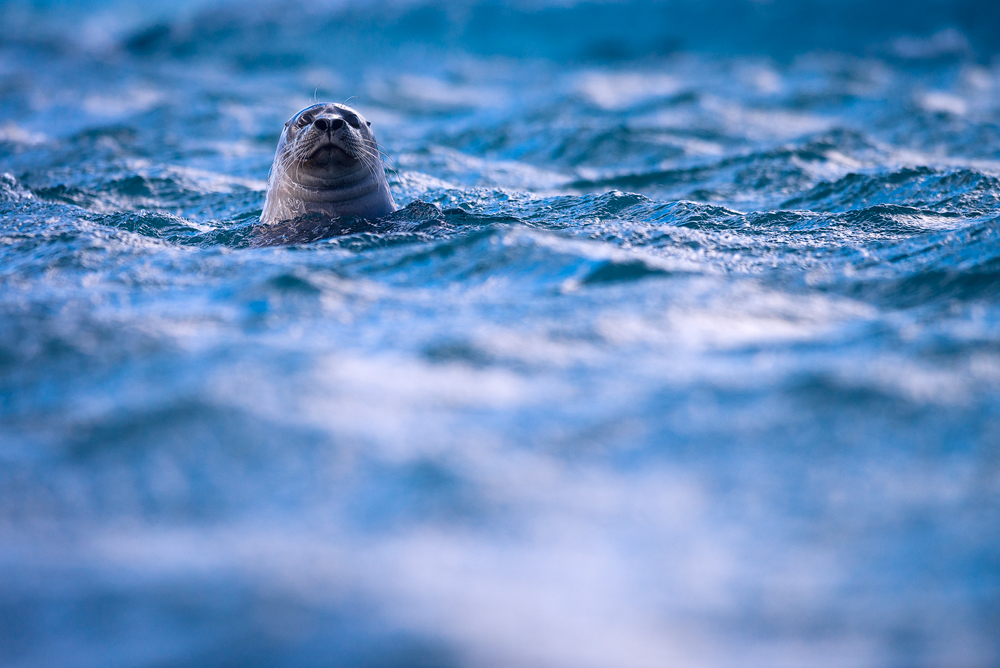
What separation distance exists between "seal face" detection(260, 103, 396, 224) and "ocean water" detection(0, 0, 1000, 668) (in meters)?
0.40

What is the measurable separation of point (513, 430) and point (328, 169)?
10.5 feet

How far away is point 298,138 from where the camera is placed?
5.49 metres

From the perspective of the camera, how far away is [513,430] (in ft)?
8.83

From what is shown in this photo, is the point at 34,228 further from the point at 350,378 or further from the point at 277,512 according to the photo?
the point at 277,512

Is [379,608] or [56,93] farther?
[56,93]

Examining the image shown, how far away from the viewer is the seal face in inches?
210

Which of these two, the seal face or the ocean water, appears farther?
the seal face

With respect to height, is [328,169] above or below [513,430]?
above

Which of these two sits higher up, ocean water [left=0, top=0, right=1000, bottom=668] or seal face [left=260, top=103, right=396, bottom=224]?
seal face [left=260, top=103, right=396, bottom=224]

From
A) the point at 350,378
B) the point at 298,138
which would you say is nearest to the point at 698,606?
the point at 350,378

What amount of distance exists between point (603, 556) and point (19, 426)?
6.19ft

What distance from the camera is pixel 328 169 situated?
214 inches

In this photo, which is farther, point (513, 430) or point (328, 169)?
point (328, 169)

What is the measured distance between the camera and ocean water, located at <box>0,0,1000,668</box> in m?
1.94
